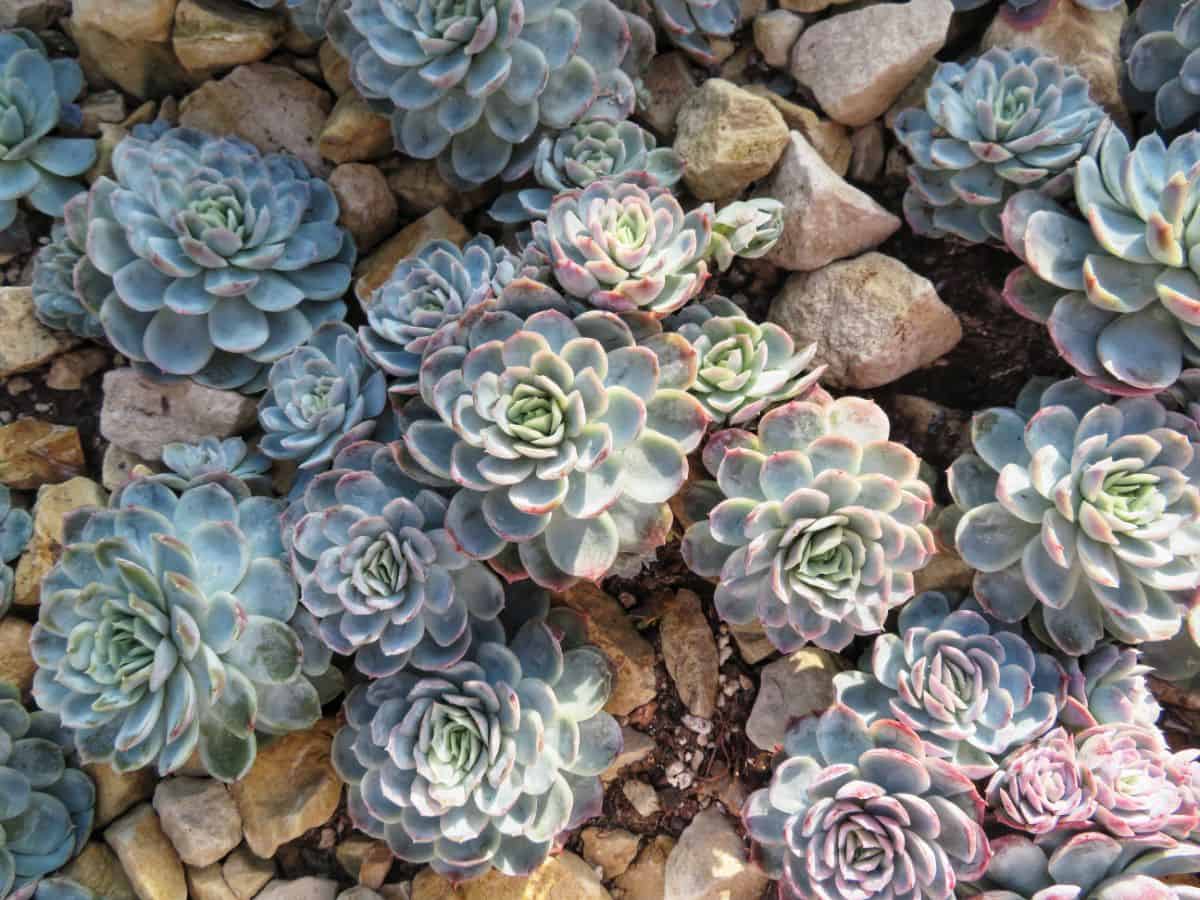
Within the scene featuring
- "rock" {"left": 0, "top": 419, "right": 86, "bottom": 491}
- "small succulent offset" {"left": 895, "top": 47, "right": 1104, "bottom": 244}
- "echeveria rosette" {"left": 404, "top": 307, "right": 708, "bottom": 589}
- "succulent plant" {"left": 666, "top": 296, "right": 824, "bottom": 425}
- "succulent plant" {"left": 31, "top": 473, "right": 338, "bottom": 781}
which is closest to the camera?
"echeveria rosette" {"left": 404, "top": 307, "right": 708, "bottom": 589}

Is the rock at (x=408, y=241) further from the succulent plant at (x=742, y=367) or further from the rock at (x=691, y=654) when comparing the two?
the rock at (x=691, y=654)

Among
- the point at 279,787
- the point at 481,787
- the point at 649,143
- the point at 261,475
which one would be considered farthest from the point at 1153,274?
the point at 279,787

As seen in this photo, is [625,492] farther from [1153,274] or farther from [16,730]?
[16,730]

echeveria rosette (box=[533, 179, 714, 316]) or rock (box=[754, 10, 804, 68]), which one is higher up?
rock (box=[754, 10, 804, 68])

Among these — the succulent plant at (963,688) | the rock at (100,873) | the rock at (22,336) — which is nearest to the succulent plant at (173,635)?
the rock at (100,873)

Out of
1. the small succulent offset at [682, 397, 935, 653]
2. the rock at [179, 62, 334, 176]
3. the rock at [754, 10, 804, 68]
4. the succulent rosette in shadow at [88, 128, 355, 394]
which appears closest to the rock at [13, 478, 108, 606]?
the succulent rosette in shadow at [88, 128, 355, 394]

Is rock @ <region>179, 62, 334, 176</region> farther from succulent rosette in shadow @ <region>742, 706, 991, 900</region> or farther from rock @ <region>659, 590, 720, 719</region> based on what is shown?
succulent rosette in shadow @ <region>742, 706, 991, 900</region>

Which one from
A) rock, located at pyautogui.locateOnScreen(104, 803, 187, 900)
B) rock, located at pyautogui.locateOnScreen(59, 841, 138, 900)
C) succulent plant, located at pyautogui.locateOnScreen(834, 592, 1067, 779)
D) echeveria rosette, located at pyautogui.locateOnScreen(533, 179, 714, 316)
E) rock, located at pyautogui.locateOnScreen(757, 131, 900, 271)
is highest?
echeveria rosette, located at pyautogui.locateOnScreen(533, 179, 714, 316)
